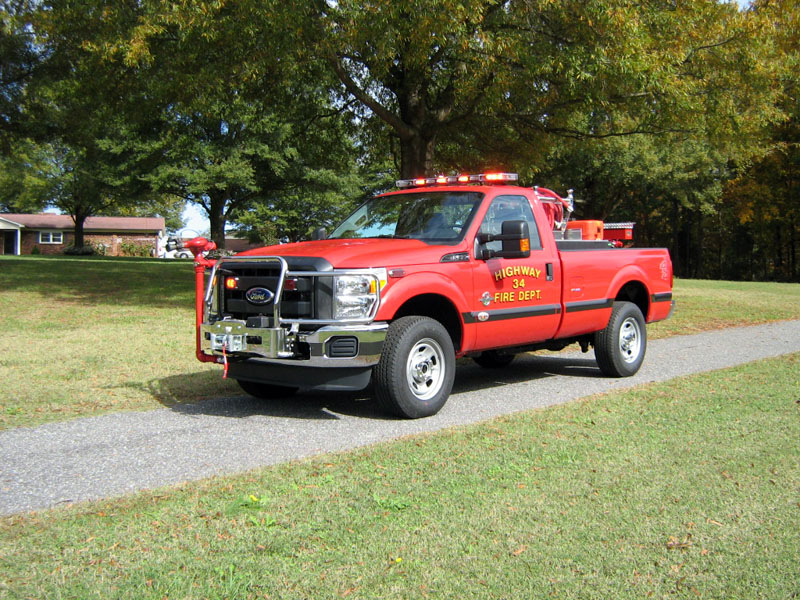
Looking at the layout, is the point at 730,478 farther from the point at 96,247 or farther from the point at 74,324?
the point at 96,247

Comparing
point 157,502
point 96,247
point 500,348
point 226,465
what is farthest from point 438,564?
point 96,247

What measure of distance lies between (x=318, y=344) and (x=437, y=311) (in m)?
1.56

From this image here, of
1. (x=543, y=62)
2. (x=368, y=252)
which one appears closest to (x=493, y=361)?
(x=368, y=252)

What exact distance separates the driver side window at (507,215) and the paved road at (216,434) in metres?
1.57

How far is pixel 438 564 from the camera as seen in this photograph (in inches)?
139

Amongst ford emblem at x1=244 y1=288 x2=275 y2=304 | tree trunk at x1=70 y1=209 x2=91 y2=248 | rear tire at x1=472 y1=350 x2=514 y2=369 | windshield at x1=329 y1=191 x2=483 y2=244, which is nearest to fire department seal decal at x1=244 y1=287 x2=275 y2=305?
ford emblem at x1=244 y1=288 x2=275 y2=304

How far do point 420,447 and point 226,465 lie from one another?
1.38m

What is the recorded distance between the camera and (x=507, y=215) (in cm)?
781

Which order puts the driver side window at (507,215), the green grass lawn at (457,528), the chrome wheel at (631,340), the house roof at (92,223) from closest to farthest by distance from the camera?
the green grass lawn at (457,528), the driver side window at (507,215), the chrome wheel at (631,340), the house roof at (92,223)

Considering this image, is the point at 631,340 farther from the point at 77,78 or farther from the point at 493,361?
the point at 77,78

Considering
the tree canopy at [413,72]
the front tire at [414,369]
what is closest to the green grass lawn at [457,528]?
the front tire at [414,369]

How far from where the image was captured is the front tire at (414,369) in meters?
6.30

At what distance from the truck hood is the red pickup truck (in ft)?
0.05

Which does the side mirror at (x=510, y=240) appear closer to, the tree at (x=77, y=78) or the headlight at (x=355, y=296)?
the headlight at (x=355, y=296)
